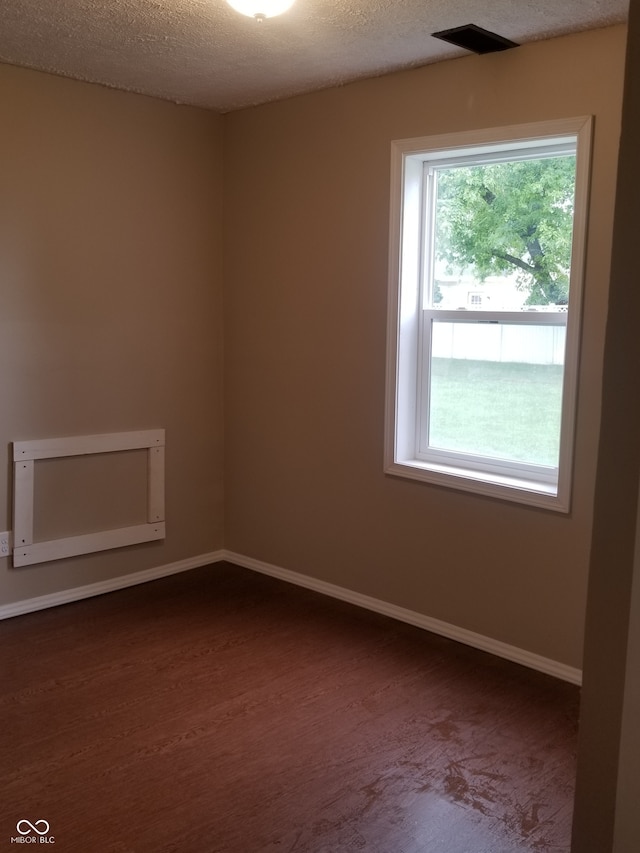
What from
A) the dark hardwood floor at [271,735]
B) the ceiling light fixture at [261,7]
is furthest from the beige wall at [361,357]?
the ceiling light fixture at [261,7]

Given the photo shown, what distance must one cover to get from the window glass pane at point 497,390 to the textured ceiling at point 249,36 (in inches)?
44.7

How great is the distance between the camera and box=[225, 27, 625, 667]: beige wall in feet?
9.93

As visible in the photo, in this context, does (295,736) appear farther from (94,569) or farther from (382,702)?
(94,569)

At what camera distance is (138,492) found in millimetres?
4137

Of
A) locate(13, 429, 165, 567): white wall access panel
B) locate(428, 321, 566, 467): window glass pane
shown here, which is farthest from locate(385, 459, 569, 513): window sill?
locate(13, 429, 165, 567): white wall access panel

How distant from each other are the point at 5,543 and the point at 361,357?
1.85m

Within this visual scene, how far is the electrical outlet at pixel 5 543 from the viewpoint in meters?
3.65

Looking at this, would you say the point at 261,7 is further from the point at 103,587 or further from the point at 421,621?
the point at 103,587

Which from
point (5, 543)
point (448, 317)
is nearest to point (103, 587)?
point (5, 543)

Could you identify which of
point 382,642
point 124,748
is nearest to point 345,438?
point 382,642

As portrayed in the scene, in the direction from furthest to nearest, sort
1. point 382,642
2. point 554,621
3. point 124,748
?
point 382,642, point 554,621, point 124,748

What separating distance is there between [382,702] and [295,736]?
1.31 feet

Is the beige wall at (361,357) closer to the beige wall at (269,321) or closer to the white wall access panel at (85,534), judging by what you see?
the beige wall at (269,321)

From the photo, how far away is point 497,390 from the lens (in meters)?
3.45
